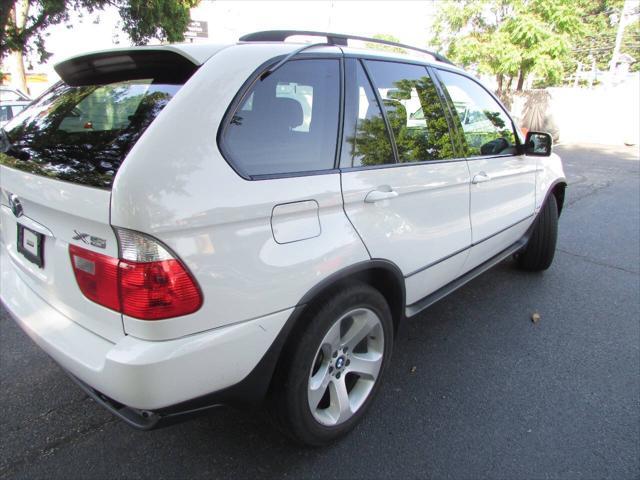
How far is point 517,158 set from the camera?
3248 millimetres

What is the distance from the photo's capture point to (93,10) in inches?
404

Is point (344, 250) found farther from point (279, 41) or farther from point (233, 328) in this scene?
point (279, 41)

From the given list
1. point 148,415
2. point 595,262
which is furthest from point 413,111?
point 595,262

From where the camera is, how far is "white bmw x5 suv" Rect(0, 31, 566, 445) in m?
1.43

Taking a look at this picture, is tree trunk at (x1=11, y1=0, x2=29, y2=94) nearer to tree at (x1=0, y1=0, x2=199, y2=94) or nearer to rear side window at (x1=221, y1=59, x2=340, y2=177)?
tree at (x1=0, y1=0, x2=199, y2=94)

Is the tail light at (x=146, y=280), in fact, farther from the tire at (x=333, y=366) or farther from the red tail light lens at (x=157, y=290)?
the tire at (x=333, y=366)

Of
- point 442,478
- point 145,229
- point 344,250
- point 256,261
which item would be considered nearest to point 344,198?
point 344,250

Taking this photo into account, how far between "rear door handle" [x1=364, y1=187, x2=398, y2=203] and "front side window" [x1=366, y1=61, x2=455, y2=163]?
25 centimetres

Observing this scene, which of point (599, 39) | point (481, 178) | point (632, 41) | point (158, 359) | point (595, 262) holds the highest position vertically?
point (632, 41)

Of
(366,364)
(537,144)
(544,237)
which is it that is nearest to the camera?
(366,364)

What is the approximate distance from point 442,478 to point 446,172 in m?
1.55

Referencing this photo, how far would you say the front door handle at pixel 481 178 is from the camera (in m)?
2.73

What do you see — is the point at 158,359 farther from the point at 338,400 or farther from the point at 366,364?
the point at 366,364

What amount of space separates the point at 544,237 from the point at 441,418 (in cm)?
234
